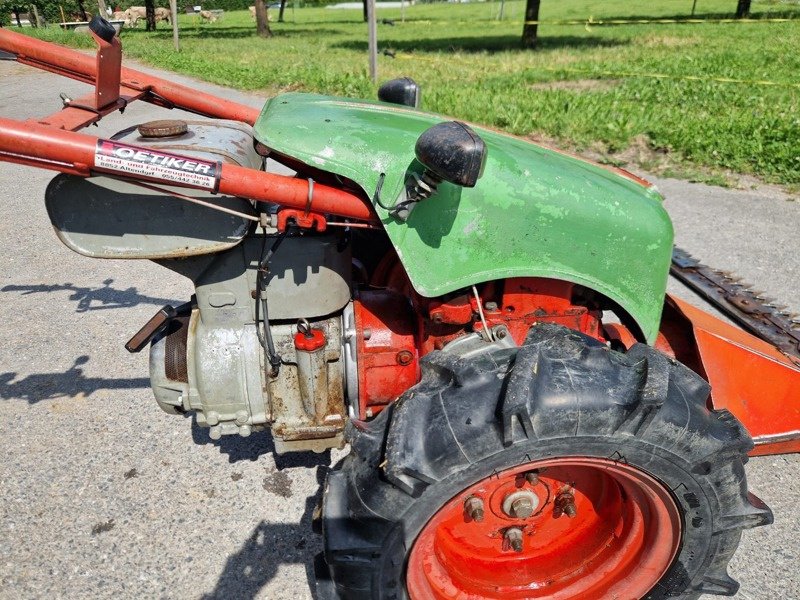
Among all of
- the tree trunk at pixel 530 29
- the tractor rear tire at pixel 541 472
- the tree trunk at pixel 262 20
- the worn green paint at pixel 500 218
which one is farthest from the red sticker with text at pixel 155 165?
the tree trunk at pixel 262 20

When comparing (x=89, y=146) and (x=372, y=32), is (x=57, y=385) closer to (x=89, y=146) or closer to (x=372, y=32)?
(x=89, y=146)

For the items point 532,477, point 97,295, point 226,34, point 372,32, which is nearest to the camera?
point 532,477

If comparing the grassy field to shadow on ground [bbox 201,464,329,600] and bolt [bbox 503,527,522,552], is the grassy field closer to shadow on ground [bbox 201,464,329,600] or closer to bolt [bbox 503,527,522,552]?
bolt [bbox 503,527,522,552]

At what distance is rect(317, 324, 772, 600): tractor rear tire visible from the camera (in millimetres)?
1500

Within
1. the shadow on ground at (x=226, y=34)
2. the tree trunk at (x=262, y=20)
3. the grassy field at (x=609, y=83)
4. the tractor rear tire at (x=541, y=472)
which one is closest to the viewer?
the tractor rear tire at (x=541, y=472)

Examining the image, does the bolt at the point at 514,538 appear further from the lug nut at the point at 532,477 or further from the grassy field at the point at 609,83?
the grassy field at the point at 609,83

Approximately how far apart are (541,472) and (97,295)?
128 inches

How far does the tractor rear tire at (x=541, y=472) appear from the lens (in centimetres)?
150

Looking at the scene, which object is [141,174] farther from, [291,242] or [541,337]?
[541,337]

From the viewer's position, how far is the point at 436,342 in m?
1.96

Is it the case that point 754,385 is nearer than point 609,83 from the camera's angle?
Yes

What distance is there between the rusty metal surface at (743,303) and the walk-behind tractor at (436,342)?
32.6 inches

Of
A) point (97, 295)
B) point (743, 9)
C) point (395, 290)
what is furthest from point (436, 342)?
point (743, 9)

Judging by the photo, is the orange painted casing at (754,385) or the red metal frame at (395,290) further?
the orange painted casing at (754,385)
